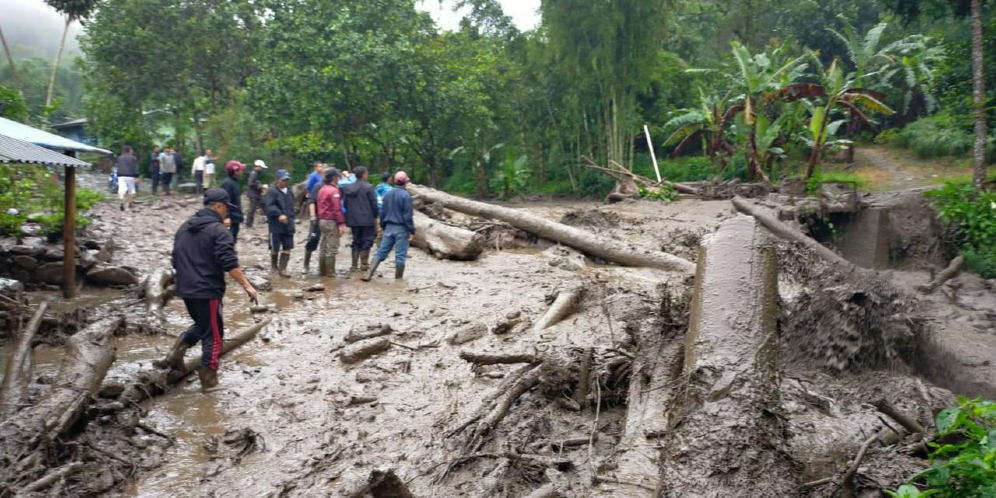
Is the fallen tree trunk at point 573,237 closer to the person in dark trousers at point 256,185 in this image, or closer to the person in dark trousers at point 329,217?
the person in dark trousers at point 256,185

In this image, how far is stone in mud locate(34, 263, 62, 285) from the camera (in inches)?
365

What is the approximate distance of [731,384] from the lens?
3.34 m

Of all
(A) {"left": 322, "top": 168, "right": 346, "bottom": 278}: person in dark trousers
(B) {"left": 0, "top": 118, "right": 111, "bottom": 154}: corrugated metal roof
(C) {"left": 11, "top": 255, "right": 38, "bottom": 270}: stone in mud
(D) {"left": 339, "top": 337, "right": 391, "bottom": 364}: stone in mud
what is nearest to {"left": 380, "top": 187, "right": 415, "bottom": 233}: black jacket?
(A) {"left": 322, "top": 168, "right": 346, "bottom": 278}: person in dark trousers

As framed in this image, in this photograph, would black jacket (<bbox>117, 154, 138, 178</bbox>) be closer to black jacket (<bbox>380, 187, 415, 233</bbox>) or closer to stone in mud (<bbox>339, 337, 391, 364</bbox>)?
black jacket (<bbox>380, 187, 415, 233</bbox>)

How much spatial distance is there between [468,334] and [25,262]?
642 centimetres

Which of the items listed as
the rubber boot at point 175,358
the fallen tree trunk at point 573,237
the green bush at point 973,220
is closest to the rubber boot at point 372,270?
the fallen tree trunk at point 573,237

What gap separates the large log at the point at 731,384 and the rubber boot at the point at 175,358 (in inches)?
172

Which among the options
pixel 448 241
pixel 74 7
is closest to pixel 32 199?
pixel 448 241

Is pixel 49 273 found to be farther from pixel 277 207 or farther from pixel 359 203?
pixel 359 203

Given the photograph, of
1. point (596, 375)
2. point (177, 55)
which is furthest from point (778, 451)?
point (177, 55)

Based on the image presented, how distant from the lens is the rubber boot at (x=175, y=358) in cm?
602

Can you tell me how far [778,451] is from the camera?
10.0 feet

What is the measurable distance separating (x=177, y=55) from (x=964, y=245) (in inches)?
968

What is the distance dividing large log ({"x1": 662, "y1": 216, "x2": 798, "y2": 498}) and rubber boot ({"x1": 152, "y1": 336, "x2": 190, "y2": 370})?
4.36m
